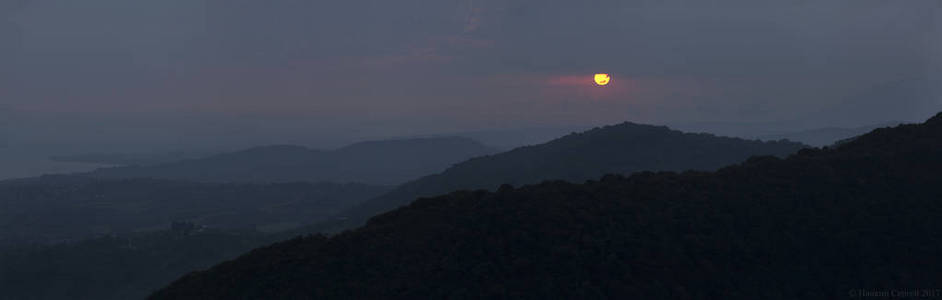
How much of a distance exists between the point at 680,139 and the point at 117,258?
4049 inches

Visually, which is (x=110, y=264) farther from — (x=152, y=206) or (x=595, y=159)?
(x=152, y=206)

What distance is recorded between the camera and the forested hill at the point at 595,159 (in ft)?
328

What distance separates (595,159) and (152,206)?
12918 cm

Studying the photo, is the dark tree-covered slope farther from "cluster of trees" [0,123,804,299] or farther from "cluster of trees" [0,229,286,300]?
"cluster of trees" [0,229,286,300]

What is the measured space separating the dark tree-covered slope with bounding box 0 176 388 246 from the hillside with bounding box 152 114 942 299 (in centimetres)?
10047

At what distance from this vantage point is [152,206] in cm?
16200

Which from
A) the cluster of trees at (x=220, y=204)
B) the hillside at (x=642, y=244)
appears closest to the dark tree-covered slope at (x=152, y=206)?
the cluster of trees at (x=220, y=204)

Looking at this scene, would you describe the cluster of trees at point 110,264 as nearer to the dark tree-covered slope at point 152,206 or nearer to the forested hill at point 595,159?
the forested hill at point 595,159

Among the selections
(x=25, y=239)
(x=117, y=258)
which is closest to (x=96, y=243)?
(x=117, y=258)

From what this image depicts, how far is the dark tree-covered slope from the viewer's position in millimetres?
130125

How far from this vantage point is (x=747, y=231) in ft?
84.4

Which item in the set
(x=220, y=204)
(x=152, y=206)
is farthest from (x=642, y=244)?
(x=152, y=206)

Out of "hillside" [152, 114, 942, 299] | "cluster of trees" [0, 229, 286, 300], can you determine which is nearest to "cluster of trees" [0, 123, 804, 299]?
"cluster of trees" [0, 229, 286, 300]

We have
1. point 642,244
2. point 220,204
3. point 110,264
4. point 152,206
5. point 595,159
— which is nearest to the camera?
point 642,244
